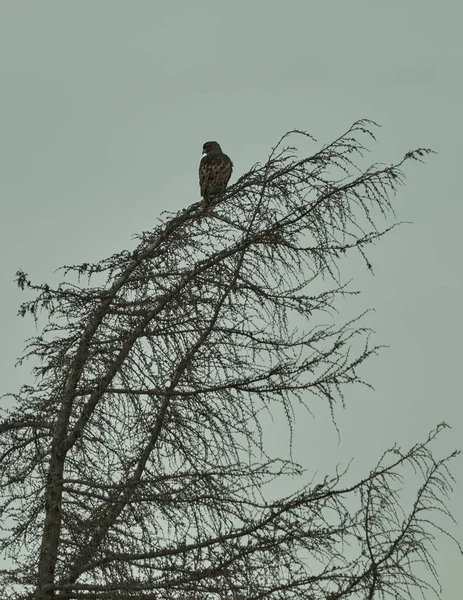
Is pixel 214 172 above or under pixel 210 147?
under

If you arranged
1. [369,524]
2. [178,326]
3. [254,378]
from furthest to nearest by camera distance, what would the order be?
[178,326] → [254,378] → [369,524]

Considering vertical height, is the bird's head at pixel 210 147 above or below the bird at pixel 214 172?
above

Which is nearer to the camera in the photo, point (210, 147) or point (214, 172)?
point (214, 172)

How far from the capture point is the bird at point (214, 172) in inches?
386

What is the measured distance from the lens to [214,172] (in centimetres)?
989

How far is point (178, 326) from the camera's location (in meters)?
6.48

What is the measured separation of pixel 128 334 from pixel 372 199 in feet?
5.30

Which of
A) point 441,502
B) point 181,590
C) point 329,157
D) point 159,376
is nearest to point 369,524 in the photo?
point 441,502

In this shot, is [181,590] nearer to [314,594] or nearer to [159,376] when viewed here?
[314,594]

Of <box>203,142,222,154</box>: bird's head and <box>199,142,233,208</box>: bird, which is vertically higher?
<box>203,142,222,154</box>: bird's head

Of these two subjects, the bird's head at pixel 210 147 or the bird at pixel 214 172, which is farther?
the bird's head at pixel 210 147

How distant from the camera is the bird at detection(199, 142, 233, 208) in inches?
386

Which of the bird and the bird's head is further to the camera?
the bird's head

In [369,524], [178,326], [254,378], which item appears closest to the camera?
[369,524]
